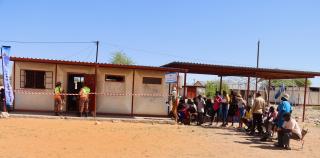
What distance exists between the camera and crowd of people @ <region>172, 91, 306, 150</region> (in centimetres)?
1216

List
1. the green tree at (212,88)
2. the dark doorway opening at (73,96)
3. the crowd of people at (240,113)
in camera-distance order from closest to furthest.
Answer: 1. the crowd of people at (240,113)
2. the dark doorway opening at (73,96)
3. the green tree at (212,88)

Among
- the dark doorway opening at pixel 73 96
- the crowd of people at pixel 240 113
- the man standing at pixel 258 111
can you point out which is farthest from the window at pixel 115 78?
the man standing at pixel 258 111

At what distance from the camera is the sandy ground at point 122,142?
9.50 meters

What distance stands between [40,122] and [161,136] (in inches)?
210

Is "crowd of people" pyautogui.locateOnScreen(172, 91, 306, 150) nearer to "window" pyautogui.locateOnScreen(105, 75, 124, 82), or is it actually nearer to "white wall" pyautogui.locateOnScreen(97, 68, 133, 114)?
"white wall" pyautogui.locateOnScreen(97, 68, 133, 114)

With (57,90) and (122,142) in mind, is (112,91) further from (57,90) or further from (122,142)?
(122,142)

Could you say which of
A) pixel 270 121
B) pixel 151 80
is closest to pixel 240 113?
pixel 270 121

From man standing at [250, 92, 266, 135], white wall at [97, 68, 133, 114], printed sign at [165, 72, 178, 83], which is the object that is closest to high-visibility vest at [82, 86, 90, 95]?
white wall at [97, 68, 133, 114]

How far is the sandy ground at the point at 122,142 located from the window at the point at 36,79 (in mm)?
2421

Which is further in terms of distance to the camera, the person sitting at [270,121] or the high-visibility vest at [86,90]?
the high-visibility vest at [86,90]

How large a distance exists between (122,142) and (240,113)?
23.8 feet

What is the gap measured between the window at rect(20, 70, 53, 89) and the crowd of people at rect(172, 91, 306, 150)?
5.95 m

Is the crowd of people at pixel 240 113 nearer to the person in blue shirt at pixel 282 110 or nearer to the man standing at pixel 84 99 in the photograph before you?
the person in blue shirt at pixel 282 110

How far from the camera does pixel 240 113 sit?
16.7 m
